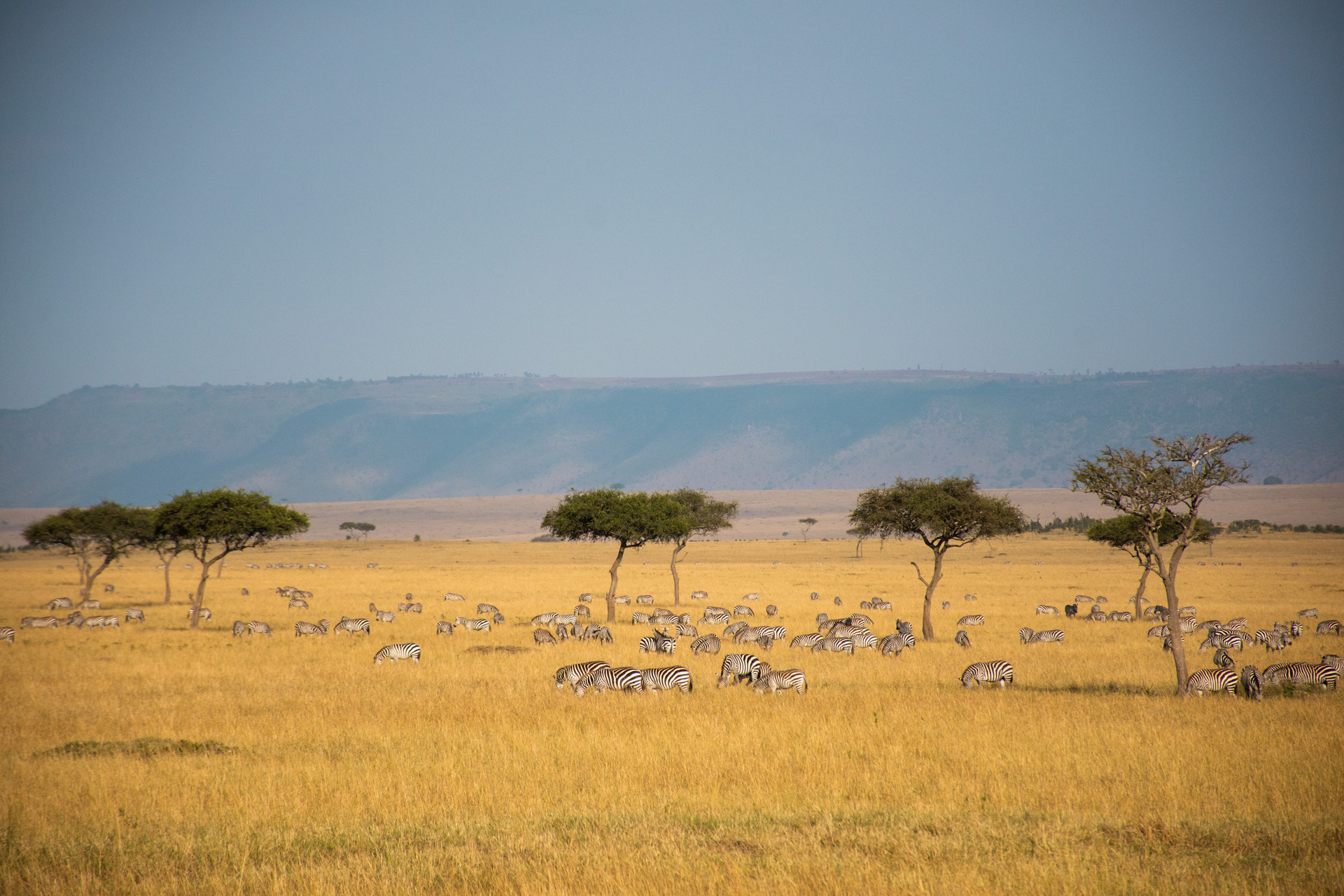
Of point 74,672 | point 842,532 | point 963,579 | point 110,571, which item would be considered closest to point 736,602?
point 963,579

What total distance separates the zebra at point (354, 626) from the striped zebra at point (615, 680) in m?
15.2

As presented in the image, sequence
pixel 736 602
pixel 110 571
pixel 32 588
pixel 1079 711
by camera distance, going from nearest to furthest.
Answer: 1. pixel 1079 711
2. pixel 736 602
3. pixel 32 588
4. pixel 110 571

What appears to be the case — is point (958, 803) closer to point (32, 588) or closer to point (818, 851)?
point (818, 851)

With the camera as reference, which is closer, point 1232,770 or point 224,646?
point 1232,770

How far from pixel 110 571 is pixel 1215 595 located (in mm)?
81243

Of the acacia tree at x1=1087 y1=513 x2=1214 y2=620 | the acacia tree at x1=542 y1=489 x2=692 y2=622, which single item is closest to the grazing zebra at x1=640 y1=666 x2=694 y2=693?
the acacia tree at x1=542 y1=489 x2=692 y2=622

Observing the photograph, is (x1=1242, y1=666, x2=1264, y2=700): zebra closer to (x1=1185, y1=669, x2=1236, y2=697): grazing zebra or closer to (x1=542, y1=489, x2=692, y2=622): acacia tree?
(x1=1185, y1=669, x2=1236, y2=697): grazing zebra

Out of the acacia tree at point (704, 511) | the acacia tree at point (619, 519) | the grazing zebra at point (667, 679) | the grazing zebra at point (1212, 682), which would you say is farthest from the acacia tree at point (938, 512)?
the acacia tree at point (704, 511)

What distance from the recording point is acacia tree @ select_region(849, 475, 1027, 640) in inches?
1307

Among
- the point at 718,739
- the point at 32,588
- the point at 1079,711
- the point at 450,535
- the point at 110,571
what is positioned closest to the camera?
the point at 718,739

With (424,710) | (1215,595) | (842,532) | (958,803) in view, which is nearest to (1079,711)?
(958,803)

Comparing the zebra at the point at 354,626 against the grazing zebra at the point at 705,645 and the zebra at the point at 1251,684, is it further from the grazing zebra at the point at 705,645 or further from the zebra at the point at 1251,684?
the zebra at the point at 1251,684

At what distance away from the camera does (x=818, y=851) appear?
938 cm

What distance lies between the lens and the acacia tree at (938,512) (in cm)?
3319
